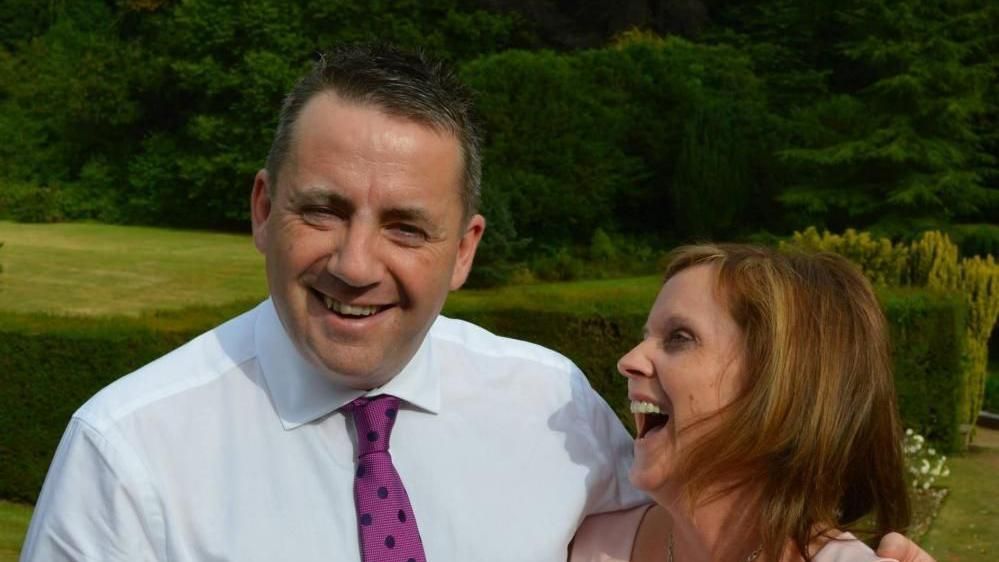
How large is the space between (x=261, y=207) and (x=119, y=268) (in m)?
24.9

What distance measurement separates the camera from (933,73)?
1933cm

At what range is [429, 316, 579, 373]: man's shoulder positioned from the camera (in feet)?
7.54

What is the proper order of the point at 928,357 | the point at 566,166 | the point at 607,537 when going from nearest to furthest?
the point at 607,537 < the point at 928,357 < the point at 566,166

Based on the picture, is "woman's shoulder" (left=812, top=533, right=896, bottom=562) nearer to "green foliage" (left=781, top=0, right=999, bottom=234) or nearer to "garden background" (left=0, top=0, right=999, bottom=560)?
"garden background" (left=0, top=0, right=999, bottom=560)

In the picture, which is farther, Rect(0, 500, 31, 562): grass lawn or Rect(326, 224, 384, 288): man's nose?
Rect(0, 500, 31, 562): grass lawn

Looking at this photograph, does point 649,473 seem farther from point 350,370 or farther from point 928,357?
point 928,357

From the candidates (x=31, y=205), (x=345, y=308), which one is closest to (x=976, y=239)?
(x=345, y=308)

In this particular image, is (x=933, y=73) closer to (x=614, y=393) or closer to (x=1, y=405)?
(x=614, y=393)

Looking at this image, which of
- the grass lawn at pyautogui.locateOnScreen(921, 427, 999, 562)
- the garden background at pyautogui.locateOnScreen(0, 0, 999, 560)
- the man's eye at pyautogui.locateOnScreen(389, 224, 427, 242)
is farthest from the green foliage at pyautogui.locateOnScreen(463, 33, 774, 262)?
the man's eye at pyautogui.locateOnScreen(389, 224, 427, 242)

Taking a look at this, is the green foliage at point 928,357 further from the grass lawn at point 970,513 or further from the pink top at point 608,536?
the pink top at point 608,536

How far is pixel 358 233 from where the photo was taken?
1.84m

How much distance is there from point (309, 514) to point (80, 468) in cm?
35

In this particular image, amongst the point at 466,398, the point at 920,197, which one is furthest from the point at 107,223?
the point at 466,398

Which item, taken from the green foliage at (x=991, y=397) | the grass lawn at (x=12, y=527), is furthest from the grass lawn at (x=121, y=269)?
the grass lawn at (x=12, y=527)
